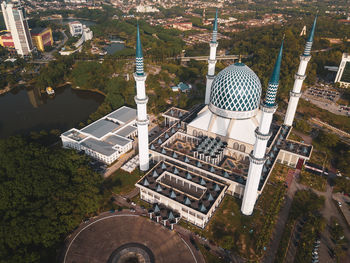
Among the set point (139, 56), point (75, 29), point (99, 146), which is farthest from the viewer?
point (75, 29)

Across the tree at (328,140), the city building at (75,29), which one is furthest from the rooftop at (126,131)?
the city building at (75,29)

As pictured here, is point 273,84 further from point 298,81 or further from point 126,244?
point 126,244

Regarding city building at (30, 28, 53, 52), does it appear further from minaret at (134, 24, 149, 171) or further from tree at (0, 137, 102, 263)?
minaret at (134, 24, 149, 171)

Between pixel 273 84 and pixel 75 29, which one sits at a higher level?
pixel 273 84

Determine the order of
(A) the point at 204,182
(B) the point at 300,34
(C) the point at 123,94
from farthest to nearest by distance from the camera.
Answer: (B) the point at 300,34
(C) the point at 123,94
(A) the point at 204,182

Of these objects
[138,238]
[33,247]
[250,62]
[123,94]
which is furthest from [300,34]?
[33,247]

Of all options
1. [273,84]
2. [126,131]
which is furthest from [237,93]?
[126,131]

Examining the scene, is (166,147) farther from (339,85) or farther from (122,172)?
(339,85)
